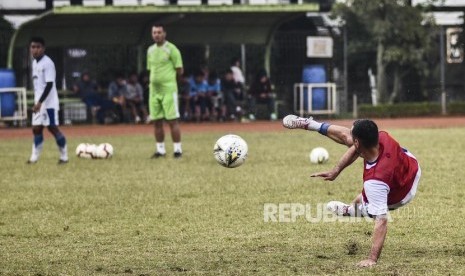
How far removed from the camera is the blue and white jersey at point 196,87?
32281 millimetres

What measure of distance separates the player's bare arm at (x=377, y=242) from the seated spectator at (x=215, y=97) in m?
24.4

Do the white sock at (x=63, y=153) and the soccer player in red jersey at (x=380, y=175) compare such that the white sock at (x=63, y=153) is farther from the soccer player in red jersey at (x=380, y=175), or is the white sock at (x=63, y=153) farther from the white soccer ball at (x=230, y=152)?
the soccer player in red jersey at (x=380, y=175)

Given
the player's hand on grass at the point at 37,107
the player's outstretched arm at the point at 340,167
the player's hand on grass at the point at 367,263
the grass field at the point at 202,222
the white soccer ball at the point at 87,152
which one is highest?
the player's outstretched arm at the point at 340,167

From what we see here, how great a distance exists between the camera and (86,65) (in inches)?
1313

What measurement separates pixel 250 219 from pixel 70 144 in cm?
1334

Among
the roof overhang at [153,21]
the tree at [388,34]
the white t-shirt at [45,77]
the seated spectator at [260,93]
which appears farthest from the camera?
the tree at [388,34]

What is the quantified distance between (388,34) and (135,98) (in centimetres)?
916

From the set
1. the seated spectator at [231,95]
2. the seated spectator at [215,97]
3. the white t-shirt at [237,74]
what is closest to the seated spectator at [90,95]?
the seated spectator at [215,97]

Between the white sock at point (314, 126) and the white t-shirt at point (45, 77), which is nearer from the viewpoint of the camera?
the white sock at point (314, 126)

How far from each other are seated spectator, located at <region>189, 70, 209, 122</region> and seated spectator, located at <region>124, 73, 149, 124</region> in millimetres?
1468

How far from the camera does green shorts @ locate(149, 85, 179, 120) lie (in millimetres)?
18984

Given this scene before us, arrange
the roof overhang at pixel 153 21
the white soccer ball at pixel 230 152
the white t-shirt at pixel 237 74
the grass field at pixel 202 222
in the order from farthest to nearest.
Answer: the white t-shirt at pixel 237 74, the roof overhang at pixel 153 21, the white soccer ball at pixel 230 152, the grass field at pixel 202 222

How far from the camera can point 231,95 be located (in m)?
32.9

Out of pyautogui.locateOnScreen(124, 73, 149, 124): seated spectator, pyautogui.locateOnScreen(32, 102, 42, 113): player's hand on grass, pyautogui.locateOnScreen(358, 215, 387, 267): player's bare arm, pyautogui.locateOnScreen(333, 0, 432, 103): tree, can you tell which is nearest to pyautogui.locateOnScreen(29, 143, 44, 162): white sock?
pyautogui.locateOnScreen(32, 102, 42, 113): player's hand on grass
